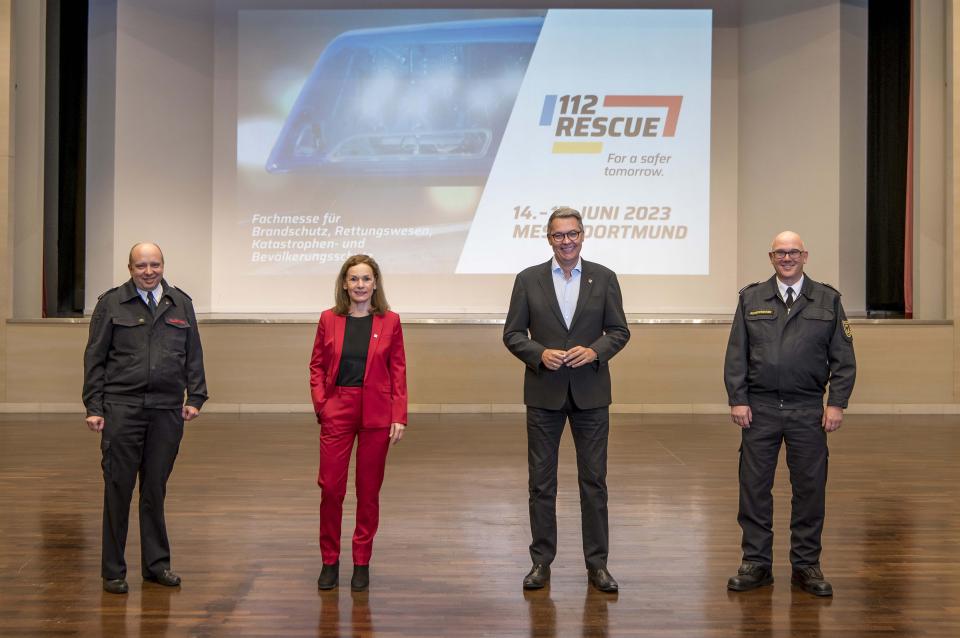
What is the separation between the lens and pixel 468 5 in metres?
10.8

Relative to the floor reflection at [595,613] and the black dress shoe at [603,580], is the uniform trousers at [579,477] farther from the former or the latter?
the floor reflection at [595,613]

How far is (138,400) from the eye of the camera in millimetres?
3824

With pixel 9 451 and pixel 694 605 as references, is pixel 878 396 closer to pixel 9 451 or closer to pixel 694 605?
pixel 694 605

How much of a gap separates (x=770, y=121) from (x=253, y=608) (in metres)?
8.96

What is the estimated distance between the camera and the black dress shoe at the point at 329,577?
3793mm

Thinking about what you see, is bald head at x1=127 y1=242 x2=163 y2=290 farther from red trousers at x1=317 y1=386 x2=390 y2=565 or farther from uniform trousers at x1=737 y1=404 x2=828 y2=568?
uniform trousers at x1=737 y1=404 x2=828 y2=568

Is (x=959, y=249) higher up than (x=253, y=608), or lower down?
higher up

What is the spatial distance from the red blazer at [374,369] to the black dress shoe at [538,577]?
0.77 m

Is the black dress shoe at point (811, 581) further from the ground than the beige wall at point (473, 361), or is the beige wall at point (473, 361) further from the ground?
the beige wall at point (473, 361)

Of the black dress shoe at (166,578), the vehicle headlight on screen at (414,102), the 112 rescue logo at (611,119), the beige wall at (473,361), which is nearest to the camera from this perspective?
the black dress shoe at (166,578)

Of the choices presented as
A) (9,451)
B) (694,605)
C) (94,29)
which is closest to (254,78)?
(94,29)

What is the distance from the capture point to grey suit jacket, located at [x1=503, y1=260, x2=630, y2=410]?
3.88m

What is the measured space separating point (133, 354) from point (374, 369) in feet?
3.09

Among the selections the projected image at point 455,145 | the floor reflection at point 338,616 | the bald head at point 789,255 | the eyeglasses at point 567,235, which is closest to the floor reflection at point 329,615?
the floor reflection at point 338,616
